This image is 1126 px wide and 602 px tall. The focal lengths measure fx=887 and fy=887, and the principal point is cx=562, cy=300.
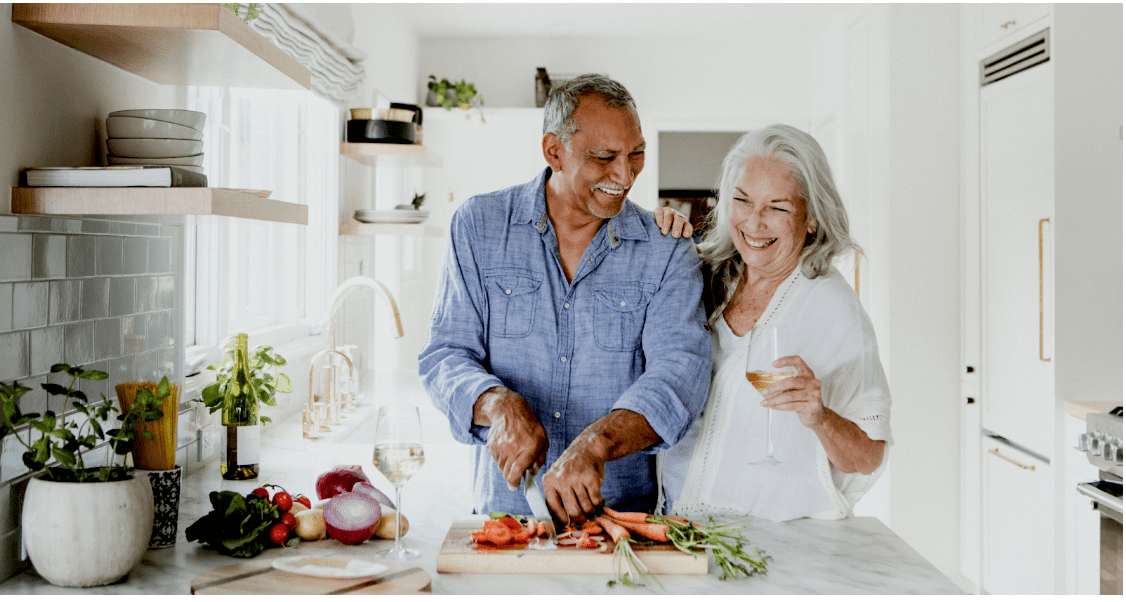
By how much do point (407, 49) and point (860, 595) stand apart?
4390mm

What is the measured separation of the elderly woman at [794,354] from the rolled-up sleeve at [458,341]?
0.41 meters

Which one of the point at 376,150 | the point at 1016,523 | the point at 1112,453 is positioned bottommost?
the point at 1016,523

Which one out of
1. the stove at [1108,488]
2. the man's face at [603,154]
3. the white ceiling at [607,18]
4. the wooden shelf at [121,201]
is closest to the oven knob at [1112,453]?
the stove at [1108,488]

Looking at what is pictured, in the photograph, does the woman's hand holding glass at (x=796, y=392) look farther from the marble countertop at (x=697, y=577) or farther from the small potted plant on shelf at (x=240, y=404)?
the small potted plant on shelf at (x=240, y=404)

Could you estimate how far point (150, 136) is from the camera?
1.42m

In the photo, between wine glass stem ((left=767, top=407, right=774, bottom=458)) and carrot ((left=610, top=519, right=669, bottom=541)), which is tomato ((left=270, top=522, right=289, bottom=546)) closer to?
carrot ((left=610, top=519, right=669, bottom=541))

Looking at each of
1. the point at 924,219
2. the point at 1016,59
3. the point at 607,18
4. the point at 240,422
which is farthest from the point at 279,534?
the point at 607,18

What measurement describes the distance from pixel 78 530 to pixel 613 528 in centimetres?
71

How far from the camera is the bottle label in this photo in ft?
6.00

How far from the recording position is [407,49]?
196 inches

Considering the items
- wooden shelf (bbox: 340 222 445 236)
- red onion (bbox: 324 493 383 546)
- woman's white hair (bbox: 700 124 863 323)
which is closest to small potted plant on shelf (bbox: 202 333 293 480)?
red onion (bbox: 324 493 383 546)

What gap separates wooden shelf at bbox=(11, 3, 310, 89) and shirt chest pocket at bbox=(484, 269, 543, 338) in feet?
1.70

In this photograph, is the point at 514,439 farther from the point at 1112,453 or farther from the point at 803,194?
the point at 1112,453

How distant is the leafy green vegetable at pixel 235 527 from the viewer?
128cm
